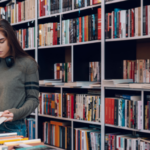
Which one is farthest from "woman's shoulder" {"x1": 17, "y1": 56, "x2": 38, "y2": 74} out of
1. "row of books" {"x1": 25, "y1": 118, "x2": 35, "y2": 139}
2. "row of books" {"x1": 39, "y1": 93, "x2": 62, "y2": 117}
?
"row of books" {"x1": 25, "y1": 118, "x2": 35, "y2": 139}

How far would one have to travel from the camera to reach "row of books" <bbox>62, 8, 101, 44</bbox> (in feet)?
8.02

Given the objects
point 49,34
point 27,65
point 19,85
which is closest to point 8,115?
point 19,85

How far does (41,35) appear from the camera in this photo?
2980 millimetres

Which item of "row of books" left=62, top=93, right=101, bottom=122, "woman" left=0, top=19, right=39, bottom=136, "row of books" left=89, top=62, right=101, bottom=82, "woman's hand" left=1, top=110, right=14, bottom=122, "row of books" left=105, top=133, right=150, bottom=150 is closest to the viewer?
"woman's hand" left=1, top=110, right=14, bottom=122

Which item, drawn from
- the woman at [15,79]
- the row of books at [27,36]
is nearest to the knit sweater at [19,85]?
the woman at [15,79]

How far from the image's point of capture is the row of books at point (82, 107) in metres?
2.44

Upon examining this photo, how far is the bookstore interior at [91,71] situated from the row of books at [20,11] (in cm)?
1

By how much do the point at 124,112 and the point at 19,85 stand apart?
1011 millimetres

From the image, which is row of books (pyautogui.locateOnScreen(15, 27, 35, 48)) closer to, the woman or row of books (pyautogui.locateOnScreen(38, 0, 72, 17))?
row of books (pyautogui.locateOnScreen(38, 0, 72, 17))

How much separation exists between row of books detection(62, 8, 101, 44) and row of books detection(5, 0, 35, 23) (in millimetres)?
586

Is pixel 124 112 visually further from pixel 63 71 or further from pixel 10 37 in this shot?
pixel 10 37

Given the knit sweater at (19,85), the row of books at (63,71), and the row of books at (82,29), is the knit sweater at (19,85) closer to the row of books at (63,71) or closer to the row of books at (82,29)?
the row of books at (82,29)

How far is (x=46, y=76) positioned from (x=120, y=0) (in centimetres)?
132

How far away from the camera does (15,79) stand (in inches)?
64.6
